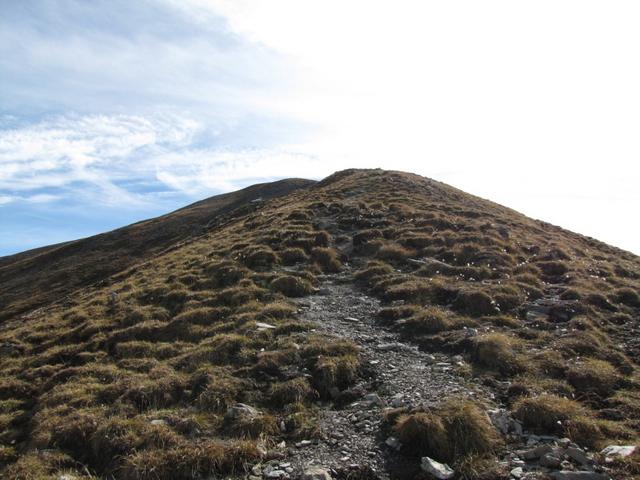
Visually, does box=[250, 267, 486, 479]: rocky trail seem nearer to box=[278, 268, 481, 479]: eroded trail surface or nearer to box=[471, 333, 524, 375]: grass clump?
box=[278, 268, 481, 479]: eroded trail surface

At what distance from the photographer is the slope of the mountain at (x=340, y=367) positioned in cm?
874

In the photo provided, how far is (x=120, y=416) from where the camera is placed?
417 inches

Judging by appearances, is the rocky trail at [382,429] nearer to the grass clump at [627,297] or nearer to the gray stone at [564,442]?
the gray stone at [564,442]

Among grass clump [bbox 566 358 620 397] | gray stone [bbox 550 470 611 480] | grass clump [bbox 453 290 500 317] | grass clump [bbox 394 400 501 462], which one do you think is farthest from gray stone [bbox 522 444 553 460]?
grass clump [bbox 453 290 500 317]

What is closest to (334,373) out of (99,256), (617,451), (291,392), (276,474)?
(291,392)

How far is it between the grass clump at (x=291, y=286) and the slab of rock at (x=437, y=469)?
1118 centimetres

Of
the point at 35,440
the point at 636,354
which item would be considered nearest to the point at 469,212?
the point at 636,354

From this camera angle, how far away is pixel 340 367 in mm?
12188

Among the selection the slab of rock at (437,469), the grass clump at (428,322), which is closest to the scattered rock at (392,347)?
the grass clump at (428,322)

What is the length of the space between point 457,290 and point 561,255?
9.90 m

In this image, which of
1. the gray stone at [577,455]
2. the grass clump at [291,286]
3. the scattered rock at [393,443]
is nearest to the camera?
the gray stone at [577,455]

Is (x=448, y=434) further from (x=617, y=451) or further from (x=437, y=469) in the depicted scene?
(x=617, y=451)

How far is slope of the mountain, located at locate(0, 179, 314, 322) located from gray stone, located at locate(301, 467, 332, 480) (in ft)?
121

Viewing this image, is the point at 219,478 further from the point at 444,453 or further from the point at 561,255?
the point at 561,255
